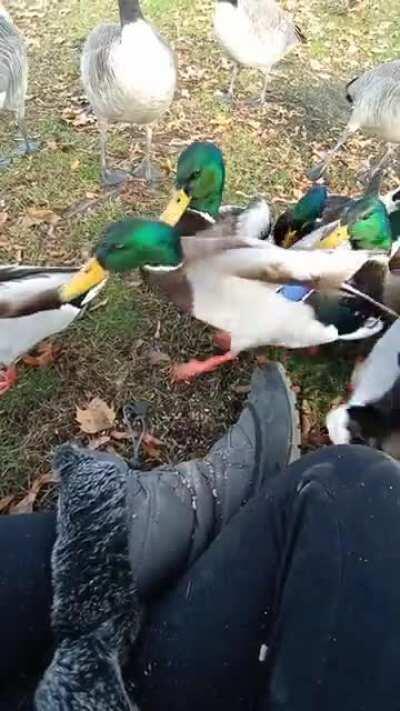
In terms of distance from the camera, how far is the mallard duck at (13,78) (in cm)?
344

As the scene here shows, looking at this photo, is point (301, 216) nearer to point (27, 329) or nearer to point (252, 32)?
point (27, 329)

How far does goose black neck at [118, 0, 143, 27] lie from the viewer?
3.19m

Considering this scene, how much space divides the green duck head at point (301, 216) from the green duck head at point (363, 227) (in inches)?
7.8

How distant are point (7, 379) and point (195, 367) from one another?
60 centimetres

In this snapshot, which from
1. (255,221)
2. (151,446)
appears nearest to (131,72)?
(255,221)

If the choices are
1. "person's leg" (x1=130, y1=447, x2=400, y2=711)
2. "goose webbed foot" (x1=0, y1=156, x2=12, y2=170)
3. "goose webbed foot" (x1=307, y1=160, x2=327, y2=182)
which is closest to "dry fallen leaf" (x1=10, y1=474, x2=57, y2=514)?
"person's leg" (x1=130, y1=447, x2=400, y2=711)

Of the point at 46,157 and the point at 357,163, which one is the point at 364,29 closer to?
the point at 357,163

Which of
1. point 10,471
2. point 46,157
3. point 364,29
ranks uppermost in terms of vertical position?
point 364,29

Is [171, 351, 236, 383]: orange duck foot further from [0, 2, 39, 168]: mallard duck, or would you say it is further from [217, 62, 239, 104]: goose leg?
[217, 62, 239, 104]: goose leg

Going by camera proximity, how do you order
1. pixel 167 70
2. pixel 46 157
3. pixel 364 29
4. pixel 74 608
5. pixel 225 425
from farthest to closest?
pixel 364 29 → pixel 46 157 → pixel 167 70 → pixel 225 425 → pixel 74 608

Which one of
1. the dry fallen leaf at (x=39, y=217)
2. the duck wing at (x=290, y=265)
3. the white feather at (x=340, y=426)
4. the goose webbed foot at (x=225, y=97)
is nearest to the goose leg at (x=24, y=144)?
the dry fallen leaf at (x=39, y=217)

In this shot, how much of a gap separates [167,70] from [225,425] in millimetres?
1546

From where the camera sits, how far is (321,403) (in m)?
2.65

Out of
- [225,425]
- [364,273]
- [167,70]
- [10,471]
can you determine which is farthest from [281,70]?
[10,471]
